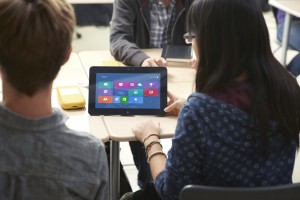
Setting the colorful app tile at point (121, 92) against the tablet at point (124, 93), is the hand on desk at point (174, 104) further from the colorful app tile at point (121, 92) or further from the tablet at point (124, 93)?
the colorful app tile at point (121, 92)

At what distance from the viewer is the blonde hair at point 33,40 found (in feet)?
3.02

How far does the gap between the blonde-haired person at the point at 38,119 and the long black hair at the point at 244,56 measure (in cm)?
44

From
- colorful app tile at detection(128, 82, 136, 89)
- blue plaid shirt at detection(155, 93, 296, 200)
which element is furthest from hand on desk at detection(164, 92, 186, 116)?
blue plaid shirt at detection(155, 93, 296, 200)

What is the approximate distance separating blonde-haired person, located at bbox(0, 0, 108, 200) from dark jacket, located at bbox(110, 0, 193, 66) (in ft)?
3.86

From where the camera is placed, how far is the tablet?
173 centimetres

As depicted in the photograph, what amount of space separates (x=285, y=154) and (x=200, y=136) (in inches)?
10.7

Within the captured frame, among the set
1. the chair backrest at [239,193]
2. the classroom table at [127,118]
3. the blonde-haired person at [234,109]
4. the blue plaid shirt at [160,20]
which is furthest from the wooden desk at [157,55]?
the chair backrest at [239,193]

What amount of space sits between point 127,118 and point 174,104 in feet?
0.57

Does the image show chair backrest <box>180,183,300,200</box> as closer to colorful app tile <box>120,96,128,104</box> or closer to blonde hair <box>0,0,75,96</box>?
blonde hair <box>0,0,75,96</box>

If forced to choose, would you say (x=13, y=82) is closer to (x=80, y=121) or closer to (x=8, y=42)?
(x=8, y=42)

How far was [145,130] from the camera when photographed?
161 cm

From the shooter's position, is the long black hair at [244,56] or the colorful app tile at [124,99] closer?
the long black hair at [244,56]

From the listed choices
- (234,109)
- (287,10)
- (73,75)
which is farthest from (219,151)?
(287,10)

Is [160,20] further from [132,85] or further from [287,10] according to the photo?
[287,10]
